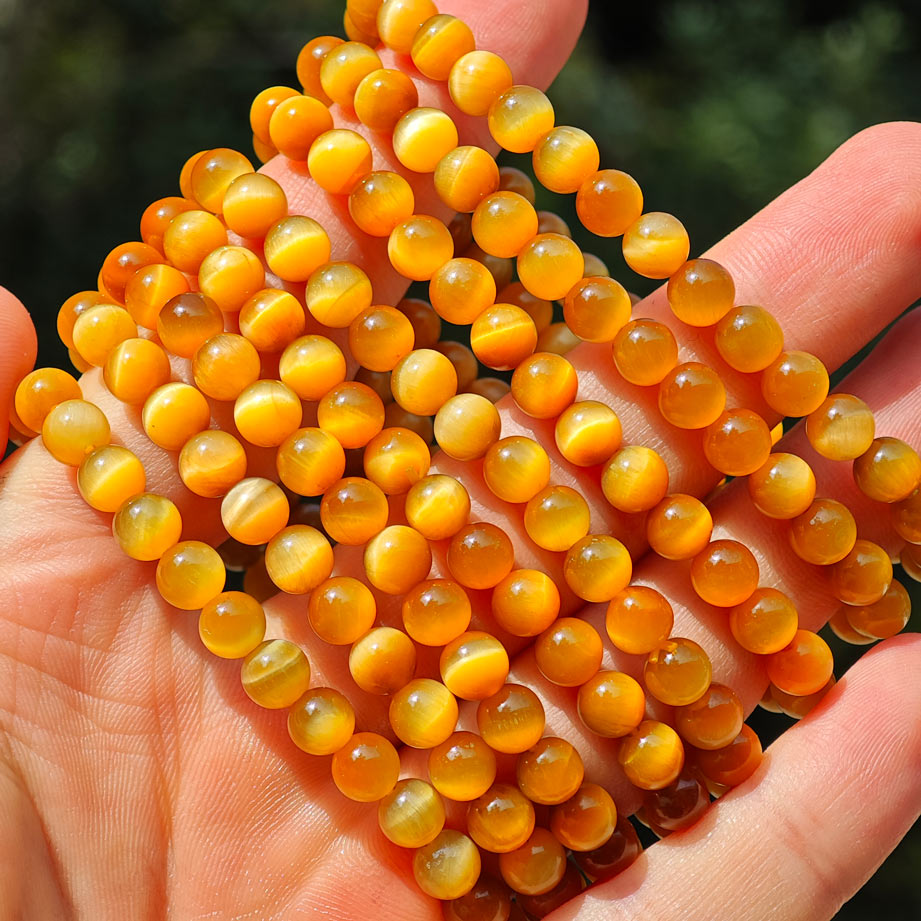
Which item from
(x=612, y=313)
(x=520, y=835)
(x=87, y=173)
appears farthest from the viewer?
(x=87, y=173)

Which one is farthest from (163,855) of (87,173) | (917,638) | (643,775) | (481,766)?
(87,173)

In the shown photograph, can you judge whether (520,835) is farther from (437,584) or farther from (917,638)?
(917,638)

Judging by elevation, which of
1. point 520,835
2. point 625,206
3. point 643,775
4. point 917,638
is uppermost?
point 625,206

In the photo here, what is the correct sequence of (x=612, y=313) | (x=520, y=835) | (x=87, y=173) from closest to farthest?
1. (x=520, y=835)
2. (x=612, y=313)
3. (x=87, y=173)

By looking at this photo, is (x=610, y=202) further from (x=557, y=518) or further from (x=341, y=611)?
(x=341, y=611)

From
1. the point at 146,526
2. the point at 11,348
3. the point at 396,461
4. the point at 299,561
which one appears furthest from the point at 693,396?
the point at 11,348

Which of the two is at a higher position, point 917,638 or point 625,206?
point 625,206

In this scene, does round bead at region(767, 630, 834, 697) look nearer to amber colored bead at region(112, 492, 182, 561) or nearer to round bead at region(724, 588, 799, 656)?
round bead at region(724, 588, 799, 656)

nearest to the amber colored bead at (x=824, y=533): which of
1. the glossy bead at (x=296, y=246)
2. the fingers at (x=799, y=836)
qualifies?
the fingers at (x=799, y=836)

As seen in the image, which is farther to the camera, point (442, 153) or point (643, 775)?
point (442, 153)
